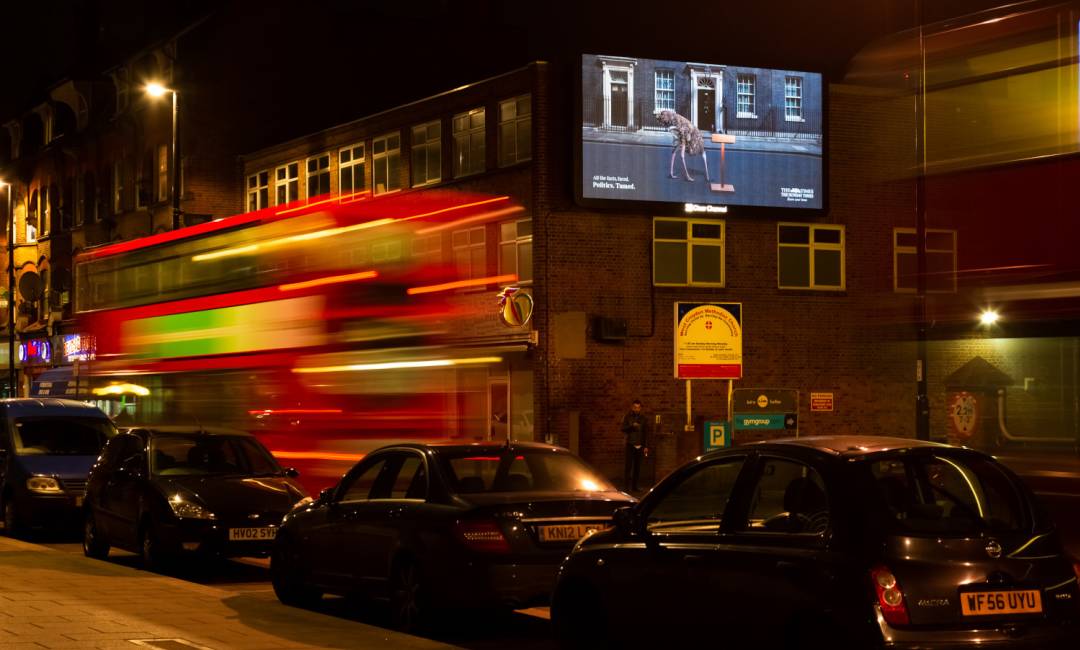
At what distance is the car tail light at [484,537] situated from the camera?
11000 mm

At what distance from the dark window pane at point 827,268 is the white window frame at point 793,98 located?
10.9 ft

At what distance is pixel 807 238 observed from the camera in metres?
38.5

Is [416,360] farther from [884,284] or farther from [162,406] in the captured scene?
[884,284]

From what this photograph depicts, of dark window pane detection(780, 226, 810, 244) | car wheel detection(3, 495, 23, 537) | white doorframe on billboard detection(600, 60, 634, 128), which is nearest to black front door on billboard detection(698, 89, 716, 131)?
white doorframe on billboard detection(600, 60, 634, 128)

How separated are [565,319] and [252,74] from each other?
32.3 meters

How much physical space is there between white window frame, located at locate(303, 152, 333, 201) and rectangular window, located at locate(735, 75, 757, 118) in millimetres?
12688

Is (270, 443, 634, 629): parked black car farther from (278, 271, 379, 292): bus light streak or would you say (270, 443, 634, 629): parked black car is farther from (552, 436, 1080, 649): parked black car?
(278, 271, 379, 292): bus light streak

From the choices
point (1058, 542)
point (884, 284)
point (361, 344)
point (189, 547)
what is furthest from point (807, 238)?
point (1058, 542)

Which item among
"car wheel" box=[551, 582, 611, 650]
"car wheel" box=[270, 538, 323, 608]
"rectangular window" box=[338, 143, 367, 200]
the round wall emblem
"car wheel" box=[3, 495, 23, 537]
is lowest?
"car wheel" box=[3, 495, 23, 537]

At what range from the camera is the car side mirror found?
911cm

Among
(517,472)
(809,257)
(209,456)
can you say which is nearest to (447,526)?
(517,472)

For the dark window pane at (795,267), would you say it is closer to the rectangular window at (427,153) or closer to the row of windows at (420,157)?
the row of windows at (420,157)

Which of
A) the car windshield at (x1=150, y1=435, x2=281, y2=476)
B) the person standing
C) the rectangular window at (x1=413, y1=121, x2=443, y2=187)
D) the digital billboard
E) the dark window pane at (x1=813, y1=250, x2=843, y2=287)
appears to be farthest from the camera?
the rectangular window at (x1=413, y1=121, x2=443, y2=187)

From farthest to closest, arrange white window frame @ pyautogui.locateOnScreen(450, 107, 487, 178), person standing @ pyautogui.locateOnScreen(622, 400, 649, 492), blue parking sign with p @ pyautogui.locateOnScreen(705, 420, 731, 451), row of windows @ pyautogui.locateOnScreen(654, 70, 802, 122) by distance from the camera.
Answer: white window frame @ pyautogui.locateOnScreen(450, 107, 487, 178)
row of windows @ pyautogui.locateOnScreen(654, 70, 802, 122)
person standing @ pyautogui.locateOnScreen(622, 400, 649, 492)
blue parking sign with p @ pyautogui.locateOnScreen(705, 420, 731, 451)
